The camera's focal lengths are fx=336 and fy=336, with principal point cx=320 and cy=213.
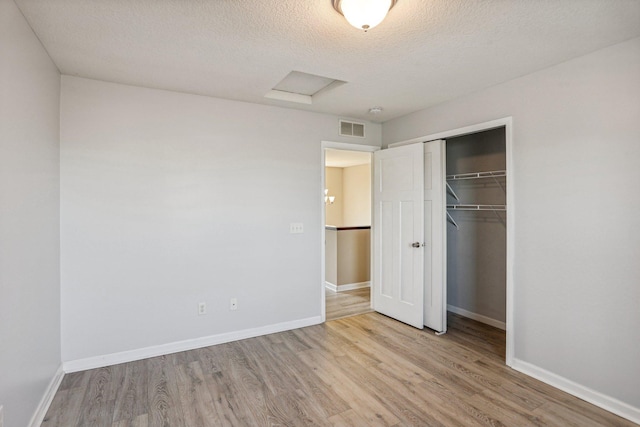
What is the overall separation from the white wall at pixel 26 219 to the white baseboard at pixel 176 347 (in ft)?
0.84

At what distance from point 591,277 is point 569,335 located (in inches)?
18.6

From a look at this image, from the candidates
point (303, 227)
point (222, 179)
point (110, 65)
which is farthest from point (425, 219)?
point (110, 65)

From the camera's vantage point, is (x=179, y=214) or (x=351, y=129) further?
(x=351, y=129)

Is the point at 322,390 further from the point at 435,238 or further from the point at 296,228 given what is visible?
the point at 435,238

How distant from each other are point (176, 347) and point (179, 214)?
4.12 ft

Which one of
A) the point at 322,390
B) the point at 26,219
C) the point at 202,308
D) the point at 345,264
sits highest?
the point at 26,219

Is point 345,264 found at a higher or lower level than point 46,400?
higher

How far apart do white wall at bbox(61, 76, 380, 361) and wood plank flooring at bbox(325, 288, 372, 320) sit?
463 mm

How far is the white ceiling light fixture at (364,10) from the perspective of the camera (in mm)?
1645

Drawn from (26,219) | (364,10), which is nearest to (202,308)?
(26,219)

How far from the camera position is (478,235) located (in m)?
4.06

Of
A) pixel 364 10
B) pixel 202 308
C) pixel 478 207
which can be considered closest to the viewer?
pixel 364 10

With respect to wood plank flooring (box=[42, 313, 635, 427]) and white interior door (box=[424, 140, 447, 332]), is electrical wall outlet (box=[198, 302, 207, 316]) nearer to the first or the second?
wood plank flooring (box=[42, 313, 635, 427])

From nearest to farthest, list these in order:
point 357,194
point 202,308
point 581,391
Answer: point 581,391
point 202,308
point 357,194
